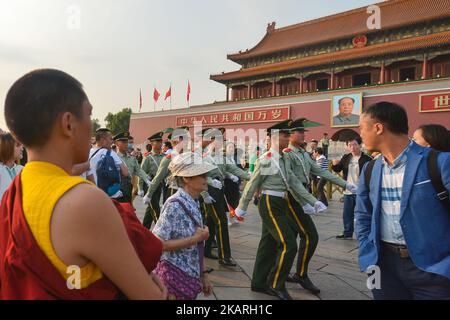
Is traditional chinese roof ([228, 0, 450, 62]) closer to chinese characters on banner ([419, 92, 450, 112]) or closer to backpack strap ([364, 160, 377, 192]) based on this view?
chinese characters on banner ([419, 92, 450, 112])

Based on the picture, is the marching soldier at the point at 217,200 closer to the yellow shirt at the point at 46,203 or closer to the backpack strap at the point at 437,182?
the backpack strap at the point at 437,182

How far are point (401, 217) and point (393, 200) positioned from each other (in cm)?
14

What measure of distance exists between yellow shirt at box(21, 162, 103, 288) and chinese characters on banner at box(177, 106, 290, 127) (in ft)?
64.8

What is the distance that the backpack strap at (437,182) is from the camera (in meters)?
1.80

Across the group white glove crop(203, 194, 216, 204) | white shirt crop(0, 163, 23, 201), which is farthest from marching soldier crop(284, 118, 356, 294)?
white shirt crop(0, 163, 23, 201)

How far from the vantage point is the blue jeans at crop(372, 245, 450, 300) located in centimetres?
180

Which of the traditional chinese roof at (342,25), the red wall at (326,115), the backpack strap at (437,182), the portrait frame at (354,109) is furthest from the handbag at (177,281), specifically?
the traditional chinese roof at (342,25)

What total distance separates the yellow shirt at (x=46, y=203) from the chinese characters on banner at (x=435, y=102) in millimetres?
17777

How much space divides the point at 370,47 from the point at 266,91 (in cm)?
788

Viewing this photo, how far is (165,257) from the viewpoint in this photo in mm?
2049

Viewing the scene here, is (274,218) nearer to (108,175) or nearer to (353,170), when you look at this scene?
(108,175)

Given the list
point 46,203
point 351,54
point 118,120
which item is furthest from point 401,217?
point 118,120

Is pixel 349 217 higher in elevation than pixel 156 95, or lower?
lower

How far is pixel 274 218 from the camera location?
3.49m
